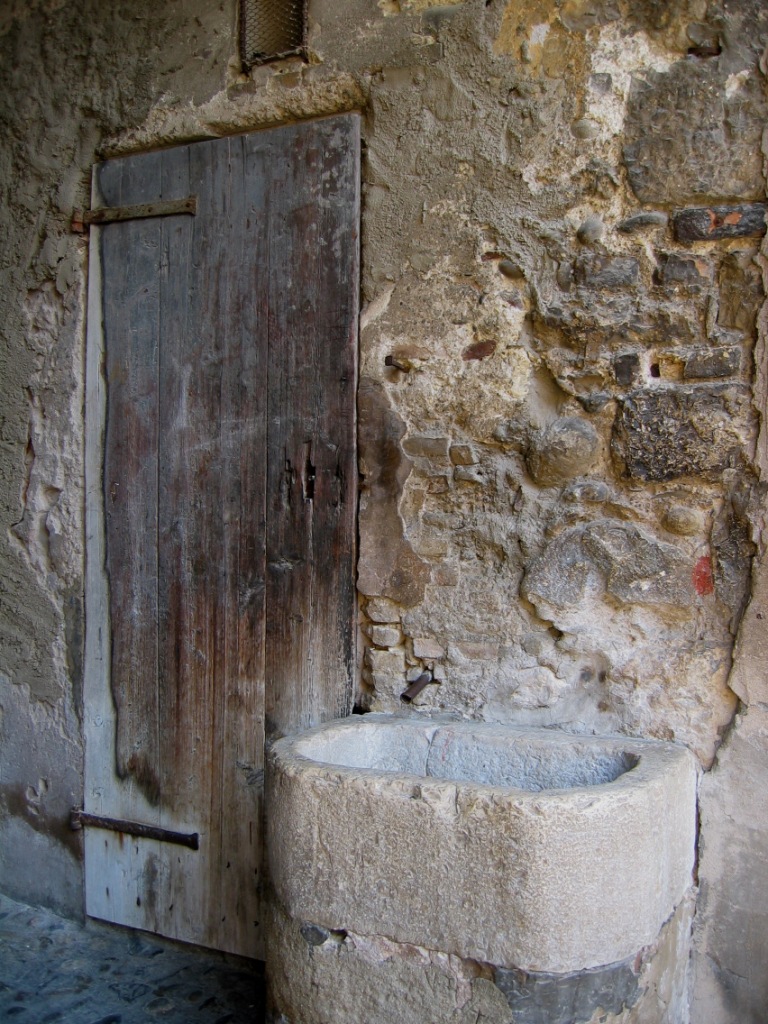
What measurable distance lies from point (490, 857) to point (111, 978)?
1.45m

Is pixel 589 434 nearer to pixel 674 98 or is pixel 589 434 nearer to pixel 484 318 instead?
pixel 484 318

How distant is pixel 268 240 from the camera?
239 centimetres

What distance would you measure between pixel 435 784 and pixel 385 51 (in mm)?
1837

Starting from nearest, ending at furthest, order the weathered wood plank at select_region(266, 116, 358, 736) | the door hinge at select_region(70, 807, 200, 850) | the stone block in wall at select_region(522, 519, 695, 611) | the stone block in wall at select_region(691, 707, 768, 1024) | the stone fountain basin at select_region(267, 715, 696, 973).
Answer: the stone fountain basin at select_region(267, 715, 696, 973) → the stone block in wall at select_region(691, 707, 768, 1024) → the stone block in wall at select_region(522, 519, 695, 611) → the weathered wood plank at select_region(266, 116, 358, 736) → the door hinge at select_region(70, 807, 200, 850)

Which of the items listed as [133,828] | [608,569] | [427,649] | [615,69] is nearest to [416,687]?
[427,649]

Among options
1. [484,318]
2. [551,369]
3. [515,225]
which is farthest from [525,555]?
[515,225]

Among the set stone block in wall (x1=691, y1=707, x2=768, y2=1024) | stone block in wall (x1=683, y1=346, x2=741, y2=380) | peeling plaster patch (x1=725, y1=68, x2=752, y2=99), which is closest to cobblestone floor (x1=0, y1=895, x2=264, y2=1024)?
stone block in wall (x1=691, y1=707, x2=768, y2=1024)

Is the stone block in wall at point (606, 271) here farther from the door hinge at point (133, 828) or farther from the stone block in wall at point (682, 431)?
the door hinge at point (133, 828)

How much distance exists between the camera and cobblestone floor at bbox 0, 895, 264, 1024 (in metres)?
2.21

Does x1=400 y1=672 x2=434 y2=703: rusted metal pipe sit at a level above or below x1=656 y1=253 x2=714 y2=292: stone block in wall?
below

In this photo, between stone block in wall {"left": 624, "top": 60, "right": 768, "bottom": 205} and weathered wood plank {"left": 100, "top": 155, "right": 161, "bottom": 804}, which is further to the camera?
weathered wood plank {"left": 100, "top": 155, "right": 161, "bottom": 804}

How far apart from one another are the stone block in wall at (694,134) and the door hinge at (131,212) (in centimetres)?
126

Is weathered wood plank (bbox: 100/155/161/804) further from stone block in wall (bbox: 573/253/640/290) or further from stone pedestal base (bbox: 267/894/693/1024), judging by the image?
stone block in wall (bbox: 573/253/640/290)

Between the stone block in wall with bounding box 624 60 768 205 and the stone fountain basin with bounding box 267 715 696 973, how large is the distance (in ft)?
4.15
